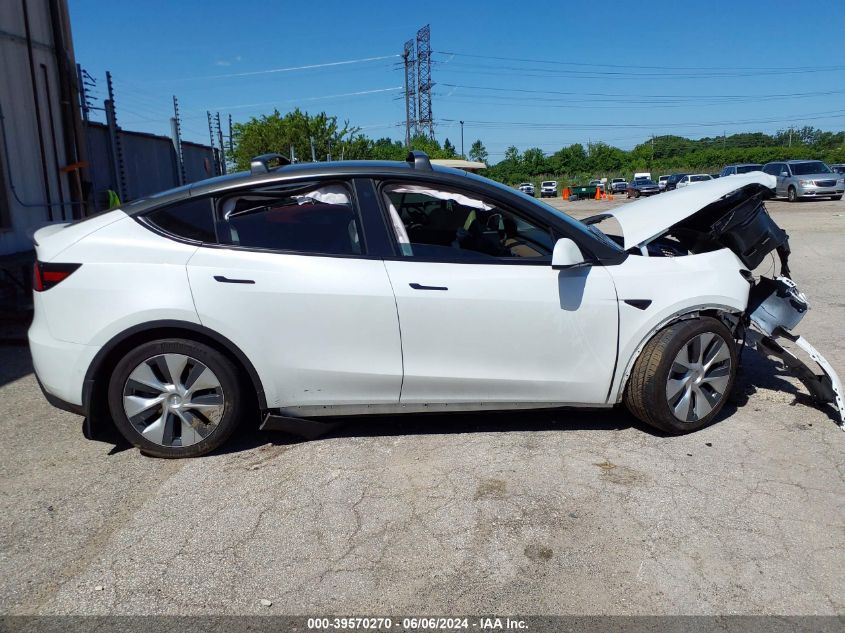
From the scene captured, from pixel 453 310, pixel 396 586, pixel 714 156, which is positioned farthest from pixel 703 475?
pixel 714 156

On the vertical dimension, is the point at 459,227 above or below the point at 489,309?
above

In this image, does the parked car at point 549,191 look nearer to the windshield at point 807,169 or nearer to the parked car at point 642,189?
the parked car at point 642,189

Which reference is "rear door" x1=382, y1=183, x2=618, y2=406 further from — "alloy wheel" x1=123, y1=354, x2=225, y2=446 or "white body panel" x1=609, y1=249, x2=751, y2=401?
"alloy wheel" x1=123, y1=354, x2=225, y2=446

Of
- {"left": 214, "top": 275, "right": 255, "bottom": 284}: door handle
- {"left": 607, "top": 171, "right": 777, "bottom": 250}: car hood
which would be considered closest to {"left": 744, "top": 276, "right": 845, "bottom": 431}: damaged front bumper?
{"left": 607, "top": 171, "right": 777, "bottom": 250}: car hood

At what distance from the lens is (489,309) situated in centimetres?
386

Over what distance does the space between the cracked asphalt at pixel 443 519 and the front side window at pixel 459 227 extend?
1151mm

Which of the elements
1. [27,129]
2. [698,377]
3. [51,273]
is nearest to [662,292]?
[698,377]

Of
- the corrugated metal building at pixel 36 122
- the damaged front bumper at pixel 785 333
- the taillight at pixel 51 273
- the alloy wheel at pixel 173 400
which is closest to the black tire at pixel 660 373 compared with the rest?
the damaged front bumper at pixel 785 333

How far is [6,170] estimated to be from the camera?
33.4 feet

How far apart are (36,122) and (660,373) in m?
10.7

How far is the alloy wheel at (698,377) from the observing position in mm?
4121

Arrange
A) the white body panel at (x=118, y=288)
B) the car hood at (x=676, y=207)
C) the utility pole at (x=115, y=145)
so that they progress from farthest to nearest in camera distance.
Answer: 1. the utility pole at (x=115, y=145)
2. the car hood at (x=676, y=207)
3. the white body panel at (x=118, y=288)

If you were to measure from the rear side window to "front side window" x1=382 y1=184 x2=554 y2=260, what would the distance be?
39.6 inches

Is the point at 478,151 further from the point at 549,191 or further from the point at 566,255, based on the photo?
the point at 566,255
